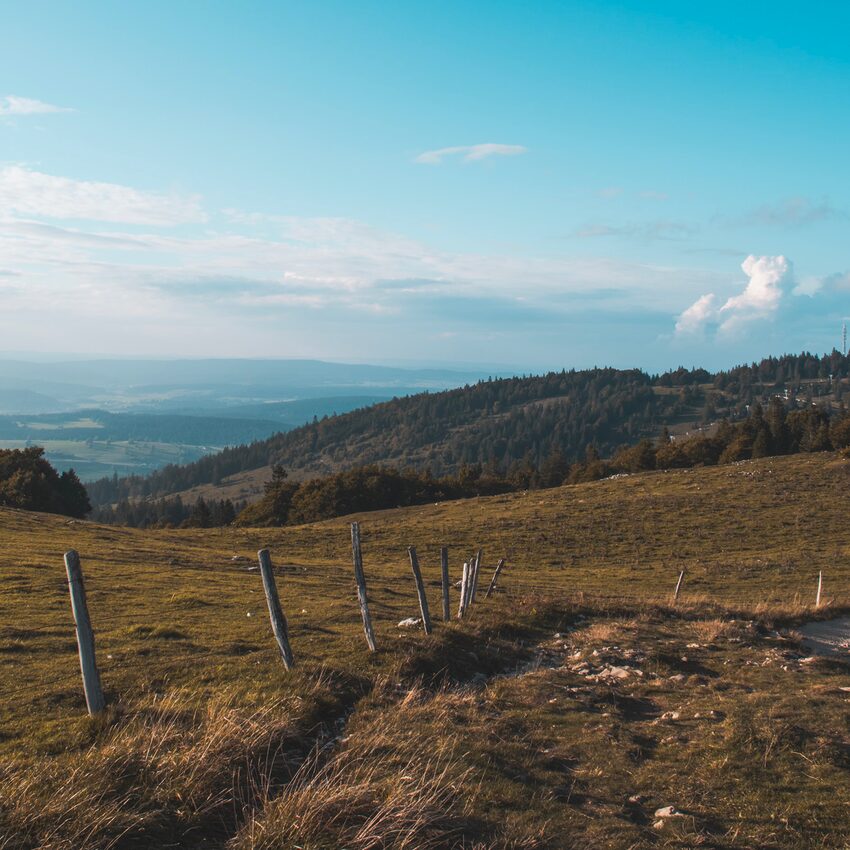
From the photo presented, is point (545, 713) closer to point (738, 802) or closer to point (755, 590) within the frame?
point (738, 802)

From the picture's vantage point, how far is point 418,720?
9.46 m

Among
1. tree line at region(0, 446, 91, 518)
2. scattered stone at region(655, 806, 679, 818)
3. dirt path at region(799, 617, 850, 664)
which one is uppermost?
scattered stone at region(655, 806, 679, 818)

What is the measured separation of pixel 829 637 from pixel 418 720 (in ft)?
50.8

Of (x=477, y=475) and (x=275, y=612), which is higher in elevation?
(x=275, y=612)

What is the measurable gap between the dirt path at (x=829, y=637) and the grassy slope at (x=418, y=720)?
0.94 metres

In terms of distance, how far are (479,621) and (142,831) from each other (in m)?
11.3

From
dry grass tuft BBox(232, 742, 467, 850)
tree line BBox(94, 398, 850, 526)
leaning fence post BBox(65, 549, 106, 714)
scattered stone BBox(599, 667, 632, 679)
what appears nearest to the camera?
dry grass tuft BBox(232, 742, 467, 850)

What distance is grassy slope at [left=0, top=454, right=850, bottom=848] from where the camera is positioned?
261 inches

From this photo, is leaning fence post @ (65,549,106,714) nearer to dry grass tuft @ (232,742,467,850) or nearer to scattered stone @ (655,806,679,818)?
dry grass tuft @ (232,742,467,850)

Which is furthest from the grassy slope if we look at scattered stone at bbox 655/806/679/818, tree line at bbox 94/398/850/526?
tree line at bbox 94/398/850/526

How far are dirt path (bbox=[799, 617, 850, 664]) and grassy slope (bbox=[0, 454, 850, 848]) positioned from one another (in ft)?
3.10

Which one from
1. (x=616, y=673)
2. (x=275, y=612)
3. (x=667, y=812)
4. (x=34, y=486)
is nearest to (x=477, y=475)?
(x=34, y=486)

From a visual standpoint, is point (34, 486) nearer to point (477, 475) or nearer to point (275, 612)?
point (477, 475)

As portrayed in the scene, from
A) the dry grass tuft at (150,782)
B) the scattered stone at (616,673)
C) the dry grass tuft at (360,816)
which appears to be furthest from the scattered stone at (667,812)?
the scattered stone at (616,673)
